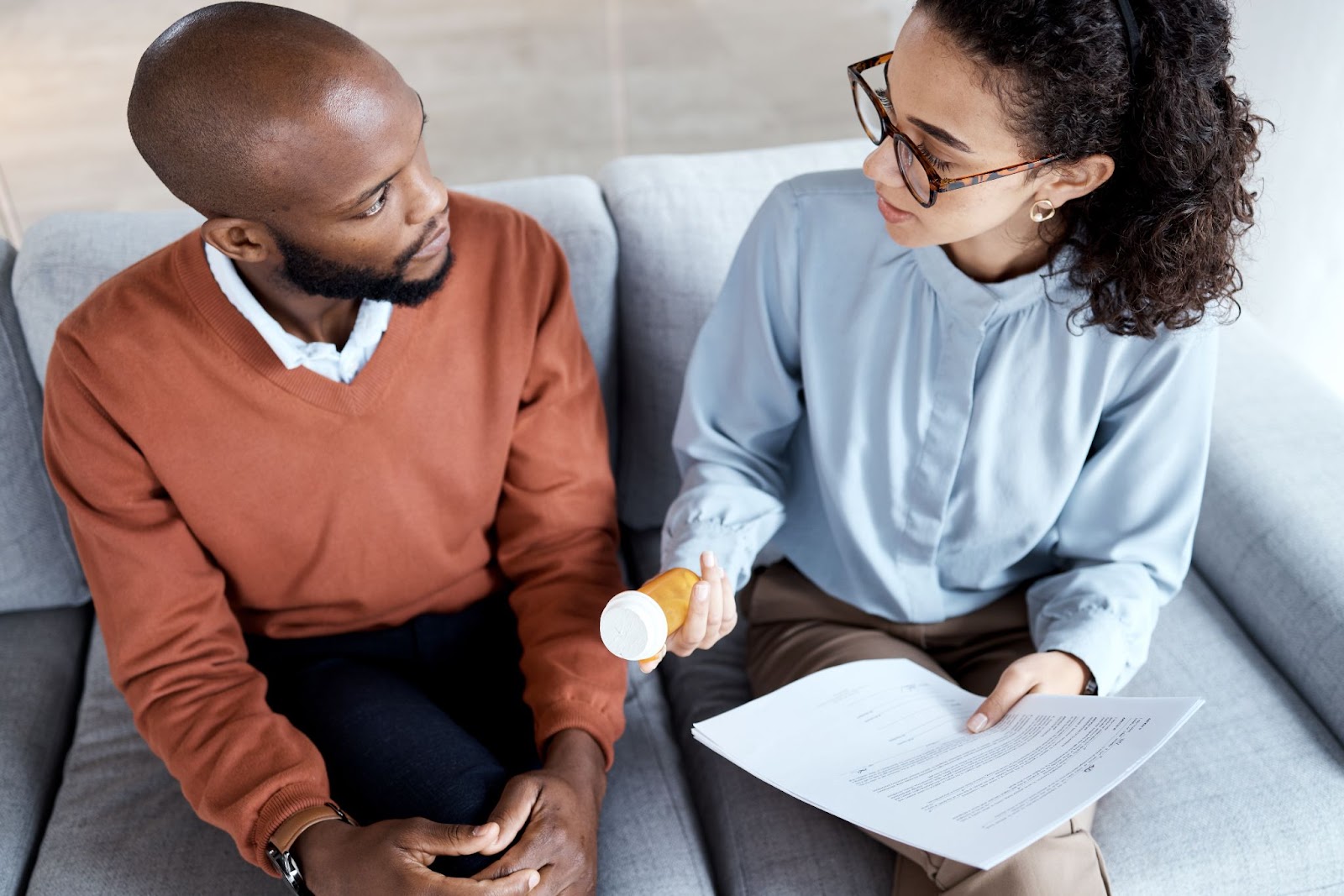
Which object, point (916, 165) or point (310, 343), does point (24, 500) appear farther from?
point (916, 165)

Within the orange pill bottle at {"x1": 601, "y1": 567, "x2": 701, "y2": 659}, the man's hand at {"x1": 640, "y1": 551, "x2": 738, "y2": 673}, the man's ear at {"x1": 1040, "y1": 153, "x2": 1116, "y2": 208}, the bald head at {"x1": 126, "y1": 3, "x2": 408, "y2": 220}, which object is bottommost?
the man's hand at {"x1": 640, "y1": 551, "x2": 738, "y2": 673}

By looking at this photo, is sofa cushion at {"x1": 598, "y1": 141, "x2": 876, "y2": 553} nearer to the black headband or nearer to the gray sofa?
the gray sofa

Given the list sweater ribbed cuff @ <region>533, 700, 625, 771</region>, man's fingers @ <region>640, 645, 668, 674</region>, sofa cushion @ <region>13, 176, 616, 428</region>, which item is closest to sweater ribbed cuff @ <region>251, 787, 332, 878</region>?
sweater ribbed cuff @ <region>533, 700, 625, 771</region>

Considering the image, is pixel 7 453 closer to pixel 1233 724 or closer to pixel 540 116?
pixel 1233 724

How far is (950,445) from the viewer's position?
1324 mm

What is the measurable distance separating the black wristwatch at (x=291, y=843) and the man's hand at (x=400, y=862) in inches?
0.6

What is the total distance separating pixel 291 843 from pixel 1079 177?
1022 mm

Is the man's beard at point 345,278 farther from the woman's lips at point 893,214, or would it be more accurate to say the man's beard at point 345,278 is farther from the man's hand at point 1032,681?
the man's hand at point 1032,681

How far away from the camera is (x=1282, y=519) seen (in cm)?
145

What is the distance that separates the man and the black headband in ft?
2.18

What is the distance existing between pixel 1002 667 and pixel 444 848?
69 centimetres

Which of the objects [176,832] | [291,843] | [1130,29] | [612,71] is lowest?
[176,832]

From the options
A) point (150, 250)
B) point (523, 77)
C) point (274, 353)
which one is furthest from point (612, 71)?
point (274, 353)

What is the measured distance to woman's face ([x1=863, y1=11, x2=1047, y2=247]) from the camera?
1061mm
